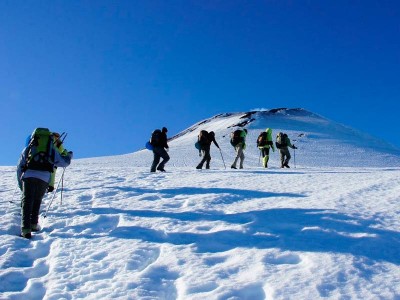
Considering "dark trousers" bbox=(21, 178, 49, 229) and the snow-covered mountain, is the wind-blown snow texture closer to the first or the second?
"dark trousers" bbox=(21, 178, 49, 229)

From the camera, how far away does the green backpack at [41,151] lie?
23.5 ft

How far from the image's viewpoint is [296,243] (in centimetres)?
575

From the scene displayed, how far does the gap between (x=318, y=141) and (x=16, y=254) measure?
159 ft

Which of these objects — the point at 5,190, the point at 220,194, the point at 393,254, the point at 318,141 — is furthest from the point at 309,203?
the point at 318,141

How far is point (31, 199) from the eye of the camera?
708 centimetres

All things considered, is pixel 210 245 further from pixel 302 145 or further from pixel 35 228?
pixel 302 145

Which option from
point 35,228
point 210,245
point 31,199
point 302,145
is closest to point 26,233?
point 35,228

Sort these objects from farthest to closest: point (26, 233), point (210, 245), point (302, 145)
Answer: point (302, 145) → point (26, 233) → point (210, 245)

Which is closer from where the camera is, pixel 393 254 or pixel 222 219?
pixel 393 254

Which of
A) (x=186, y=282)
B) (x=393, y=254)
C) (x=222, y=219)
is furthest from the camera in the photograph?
(x=222, y=219)

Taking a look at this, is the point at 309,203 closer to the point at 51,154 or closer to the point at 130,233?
the point at 130,233

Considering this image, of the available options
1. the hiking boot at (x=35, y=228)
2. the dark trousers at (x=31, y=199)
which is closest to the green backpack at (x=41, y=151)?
the dark trousers at (x=31, y=199)

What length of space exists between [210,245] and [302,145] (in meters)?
42.8

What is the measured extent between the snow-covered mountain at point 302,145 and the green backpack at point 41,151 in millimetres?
19833
